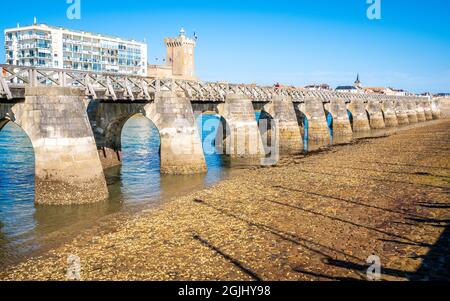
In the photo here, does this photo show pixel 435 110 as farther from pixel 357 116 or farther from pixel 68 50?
pixel 68 50

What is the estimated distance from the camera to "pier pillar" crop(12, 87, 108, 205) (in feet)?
58.2

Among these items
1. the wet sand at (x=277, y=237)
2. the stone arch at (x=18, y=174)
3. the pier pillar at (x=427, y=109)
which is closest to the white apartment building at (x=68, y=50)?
the stone arch at (x=18, y=174)

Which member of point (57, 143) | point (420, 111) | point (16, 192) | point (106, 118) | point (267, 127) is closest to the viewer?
point (57, 143)

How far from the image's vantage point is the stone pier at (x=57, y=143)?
698 inches

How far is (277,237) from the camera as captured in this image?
12328 millimetres

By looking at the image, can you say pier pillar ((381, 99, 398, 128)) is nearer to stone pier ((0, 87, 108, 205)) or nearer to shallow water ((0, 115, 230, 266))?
shallow water ((0, 115, 230, 266))

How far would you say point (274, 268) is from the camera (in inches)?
397

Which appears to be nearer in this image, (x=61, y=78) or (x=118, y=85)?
(x=61, y=78)

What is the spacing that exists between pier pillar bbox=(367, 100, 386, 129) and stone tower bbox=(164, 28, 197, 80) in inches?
2001

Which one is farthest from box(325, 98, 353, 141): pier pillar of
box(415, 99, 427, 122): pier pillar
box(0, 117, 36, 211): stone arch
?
box(415, 99, 427, 122): pier pillar

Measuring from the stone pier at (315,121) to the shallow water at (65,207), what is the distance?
62.4 feet

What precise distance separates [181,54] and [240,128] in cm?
7869

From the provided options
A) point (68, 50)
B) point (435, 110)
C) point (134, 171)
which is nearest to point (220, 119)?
point (134, 171)
